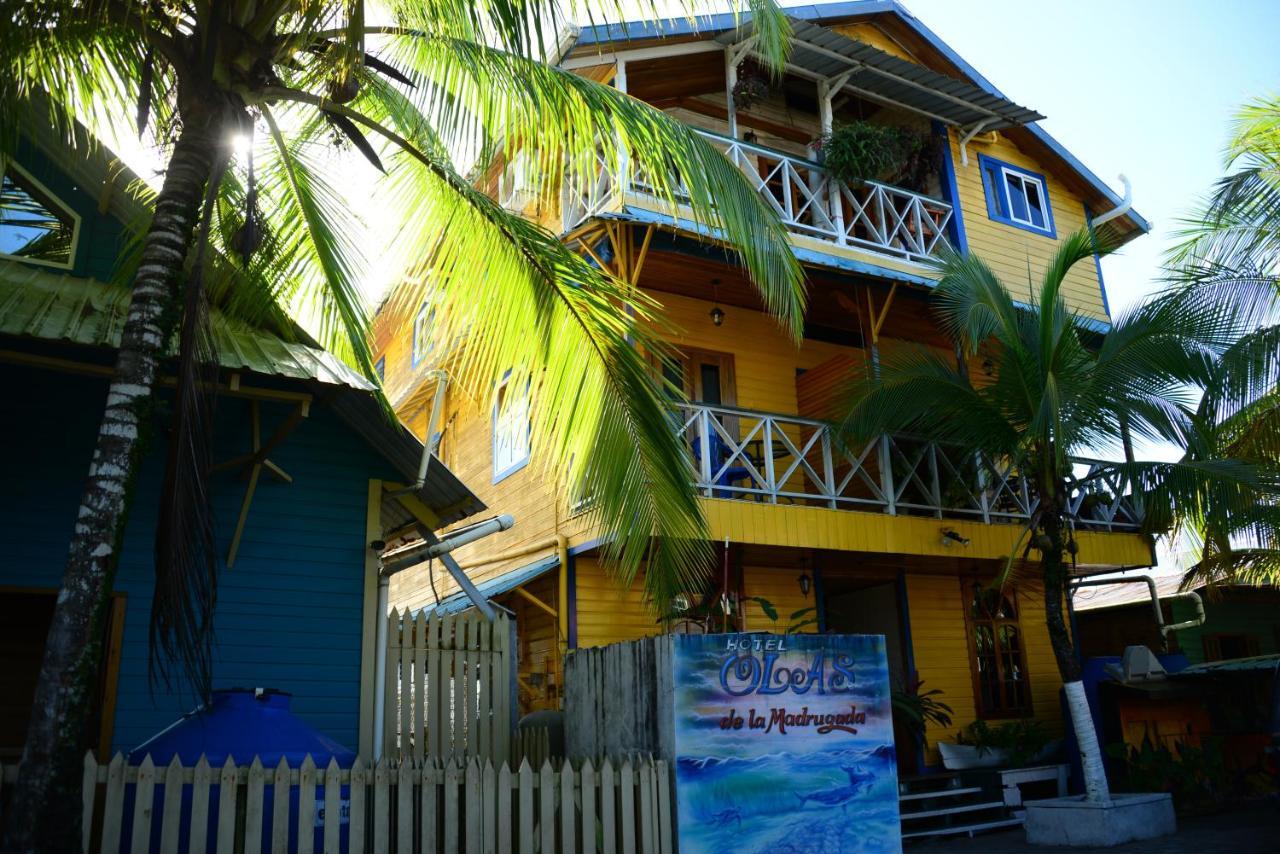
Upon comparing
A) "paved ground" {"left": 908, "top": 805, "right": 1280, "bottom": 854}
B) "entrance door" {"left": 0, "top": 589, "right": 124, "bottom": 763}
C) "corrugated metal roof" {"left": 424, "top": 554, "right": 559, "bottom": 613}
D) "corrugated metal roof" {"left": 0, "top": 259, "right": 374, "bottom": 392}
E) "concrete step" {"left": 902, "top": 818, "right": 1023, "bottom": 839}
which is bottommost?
"paved ground" {"left": 908, "top": 805, "right": 1280, "bottom": 854}

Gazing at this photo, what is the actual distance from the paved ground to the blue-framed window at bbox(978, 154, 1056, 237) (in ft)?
29.3

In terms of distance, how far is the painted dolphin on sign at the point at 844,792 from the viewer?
23.5 ft

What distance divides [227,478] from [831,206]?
8304 millimetres

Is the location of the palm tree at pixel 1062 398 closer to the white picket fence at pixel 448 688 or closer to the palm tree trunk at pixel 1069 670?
the palm tree trunk at pixel 1069 670

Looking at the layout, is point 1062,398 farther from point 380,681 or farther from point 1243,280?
point 380,681

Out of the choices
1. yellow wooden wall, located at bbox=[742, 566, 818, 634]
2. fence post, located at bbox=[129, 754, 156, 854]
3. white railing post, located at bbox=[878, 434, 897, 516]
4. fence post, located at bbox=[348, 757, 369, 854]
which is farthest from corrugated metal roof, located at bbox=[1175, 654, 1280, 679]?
fence post, located at bbox=[129, 754, 156, 854]

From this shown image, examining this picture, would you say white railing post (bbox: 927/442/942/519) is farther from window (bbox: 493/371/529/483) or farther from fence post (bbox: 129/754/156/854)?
fence post (bbox: 129/754/156/854)

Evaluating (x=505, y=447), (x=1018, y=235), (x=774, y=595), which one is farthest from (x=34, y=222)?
(x=1018, y=235)

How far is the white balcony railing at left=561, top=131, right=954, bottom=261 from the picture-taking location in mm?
12430

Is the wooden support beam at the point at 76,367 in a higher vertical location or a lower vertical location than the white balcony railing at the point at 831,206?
lower

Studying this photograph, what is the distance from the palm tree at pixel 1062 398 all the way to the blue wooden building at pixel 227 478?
5440 millimetres

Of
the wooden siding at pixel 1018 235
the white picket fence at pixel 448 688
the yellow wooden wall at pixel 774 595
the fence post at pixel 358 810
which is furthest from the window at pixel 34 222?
the wooden siding at pixel 1018 235

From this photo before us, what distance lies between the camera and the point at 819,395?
14.6m

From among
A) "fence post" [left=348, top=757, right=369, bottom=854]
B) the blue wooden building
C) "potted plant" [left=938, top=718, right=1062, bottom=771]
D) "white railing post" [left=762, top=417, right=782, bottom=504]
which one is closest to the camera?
"fence post" [left=348, top=757, right=369, bottom=854]
